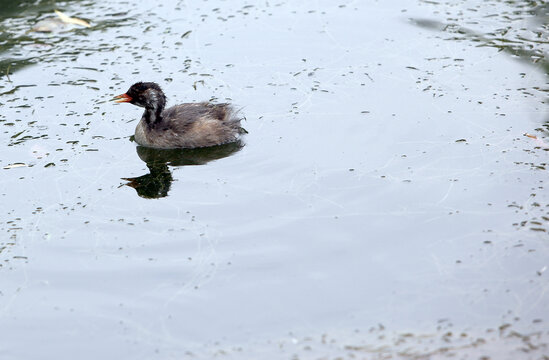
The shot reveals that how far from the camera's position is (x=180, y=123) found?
380 inches

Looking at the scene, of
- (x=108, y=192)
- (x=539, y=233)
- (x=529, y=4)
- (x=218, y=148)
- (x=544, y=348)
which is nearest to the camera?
(x=544, y=348)

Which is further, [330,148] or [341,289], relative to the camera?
[330,148]

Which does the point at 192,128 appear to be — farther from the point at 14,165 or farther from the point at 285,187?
the point at 14,165

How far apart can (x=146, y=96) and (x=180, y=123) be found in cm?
49

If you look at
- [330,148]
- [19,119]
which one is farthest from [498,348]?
[19,119]

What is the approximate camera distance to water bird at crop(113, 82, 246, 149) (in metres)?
9.61

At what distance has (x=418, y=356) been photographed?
6.07m

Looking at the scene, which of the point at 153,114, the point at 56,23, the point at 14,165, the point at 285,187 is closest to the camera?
the point at 285,187

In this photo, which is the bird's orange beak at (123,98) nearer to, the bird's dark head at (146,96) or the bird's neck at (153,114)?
the bird's dark head at (146,96)

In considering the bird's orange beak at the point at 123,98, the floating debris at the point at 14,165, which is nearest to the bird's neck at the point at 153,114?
the bird's orange beak at the point at 123,98

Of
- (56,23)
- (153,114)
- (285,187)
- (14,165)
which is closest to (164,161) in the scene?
(153,114)

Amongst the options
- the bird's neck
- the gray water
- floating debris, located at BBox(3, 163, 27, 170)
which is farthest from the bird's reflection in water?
floating debris, located at BBox(3, 163, 27, 170)

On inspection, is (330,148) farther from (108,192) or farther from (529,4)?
(529,4)

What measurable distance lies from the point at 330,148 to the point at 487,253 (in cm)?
244
